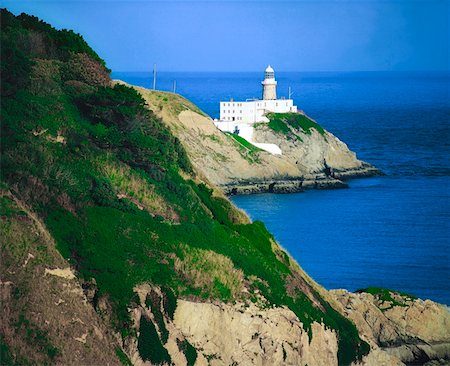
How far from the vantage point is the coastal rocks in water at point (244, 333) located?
2622cm

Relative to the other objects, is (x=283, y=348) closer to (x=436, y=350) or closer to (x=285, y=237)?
(x=436, y=350)

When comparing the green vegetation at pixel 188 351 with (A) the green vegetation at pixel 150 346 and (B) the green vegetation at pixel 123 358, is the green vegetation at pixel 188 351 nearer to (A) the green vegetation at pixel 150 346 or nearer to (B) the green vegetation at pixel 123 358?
(A) the green vegetation at pixel 150 346

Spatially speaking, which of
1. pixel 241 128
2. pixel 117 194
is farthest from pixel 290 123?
pixel 117 194

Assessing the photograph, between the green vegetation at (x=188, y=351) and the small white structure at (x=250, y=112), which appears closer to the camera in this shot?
the green vegetation at (x=188, y=351)

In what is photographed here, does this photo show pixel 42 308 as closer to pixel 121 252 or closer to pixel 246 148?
pixel 121 252

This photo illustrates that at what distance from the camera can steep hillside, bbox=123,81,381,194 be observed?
271 ft

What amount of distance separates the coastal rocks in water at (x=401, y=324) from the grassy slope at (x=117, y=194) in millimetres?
2770

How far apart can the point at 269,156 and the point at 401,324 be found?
188ft

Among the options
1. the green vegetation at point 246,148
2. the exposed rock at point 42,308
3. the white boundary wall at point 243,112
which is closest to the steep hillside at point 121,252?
the exposed rock at point 42,308

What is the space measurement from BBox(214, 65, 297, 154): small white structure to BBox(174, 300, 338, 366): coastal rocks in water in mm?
68897

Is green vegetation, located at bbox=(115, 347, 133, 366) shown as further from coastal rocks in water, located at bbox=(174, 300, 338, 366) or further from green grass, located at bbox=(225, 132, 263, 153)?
green grass, located at bbox=(225, 132, 263, 153)

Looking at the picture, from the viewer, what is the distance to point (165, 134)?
33.6 metres

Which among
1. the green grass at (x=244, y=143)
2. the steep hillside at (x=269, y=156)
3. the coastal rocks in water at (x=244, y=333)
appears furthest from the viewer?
the green grass at (x=244, y=143)

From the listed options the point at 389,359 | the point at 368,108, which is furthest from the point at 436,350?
the point at 368,108
